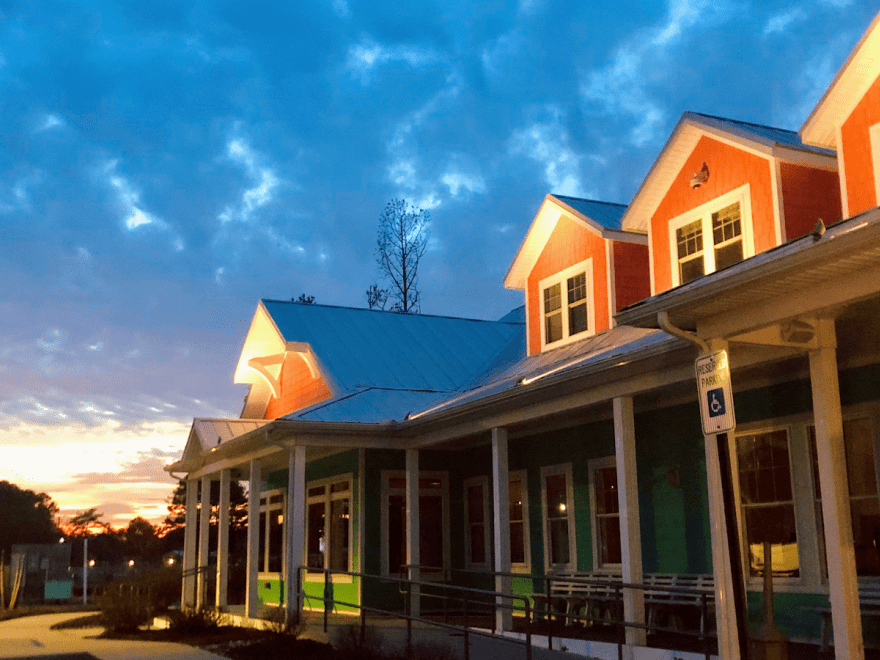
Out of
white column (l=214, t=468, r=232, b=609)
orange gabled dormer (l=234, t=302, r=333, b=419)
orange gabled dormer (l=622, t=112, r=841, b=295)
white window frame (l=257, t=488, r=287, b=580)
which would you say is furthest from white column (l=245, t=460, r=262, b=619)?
orange gabled dormer (l=622, t=112, r=841, b=295)

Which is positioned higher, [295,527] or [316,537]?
[295,527]

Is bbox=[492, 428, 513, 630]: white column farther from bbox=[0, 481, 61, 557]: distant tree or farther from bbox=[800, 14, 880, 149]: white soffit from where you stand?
bbox=[0, 481, 61, 557]: distant tree

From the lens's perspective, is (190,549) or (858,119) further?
(190,549)

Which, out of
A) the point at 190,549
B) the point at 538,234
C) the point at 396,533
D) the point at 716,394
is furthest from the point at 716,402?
the point at 190,549

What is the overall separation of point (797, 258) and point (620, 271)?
771 cm

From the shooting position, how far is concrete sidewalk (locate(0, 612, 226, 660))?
14.5 meters

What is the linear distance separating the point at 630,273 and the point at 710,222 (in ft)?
7.36

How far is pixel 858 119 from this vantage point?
10.5 metres

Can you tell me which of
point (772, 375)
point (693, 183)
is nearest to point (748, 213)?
point (693, 183)

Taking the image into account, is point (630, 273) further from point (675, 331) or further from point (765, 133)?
point (675, 331)

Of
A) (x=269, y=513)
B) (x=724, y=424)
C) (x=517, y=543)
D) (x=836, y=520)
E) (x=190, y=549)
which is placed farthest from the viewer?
(x=269, y=513)

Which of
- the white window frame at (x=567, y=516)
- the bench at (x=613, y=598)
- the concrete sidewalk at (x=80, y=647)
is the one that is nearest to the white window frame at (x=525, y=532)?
the white window frame at (x=567, y=516)

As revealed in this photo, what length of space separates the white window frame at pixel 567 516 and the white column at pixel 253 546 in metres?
5.26

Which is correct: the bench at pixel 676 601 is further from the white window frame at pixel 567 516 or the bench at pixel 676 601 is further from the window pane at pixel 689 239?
the window pane at pixel 689 239
